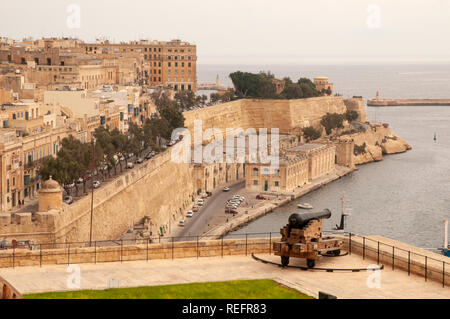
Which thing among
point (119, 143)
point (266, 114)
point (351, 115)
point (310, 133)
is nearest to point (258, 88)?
point (266, 114)

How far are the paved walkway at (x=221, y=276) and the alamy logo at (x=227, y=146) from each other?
29112 millimetres

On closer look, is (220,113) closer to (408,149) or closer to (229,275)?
(408,149)

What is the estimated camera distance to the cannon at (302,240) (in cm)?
1725

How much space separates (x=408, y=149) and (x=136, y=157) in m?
43.3

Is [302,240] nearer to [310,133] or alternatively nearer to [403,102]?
[310,133]

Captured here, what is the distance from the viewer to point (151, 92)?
69375 mm

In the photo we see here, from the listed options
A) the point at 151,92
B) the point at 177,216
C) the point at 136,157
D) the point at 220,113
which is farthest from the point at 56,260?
the point at 220,113

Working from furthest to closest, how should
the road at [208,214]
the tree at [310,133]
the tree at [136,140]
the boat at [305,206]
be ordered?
1. the tree at [310,133]
2. the boat at [305,206]
3. the tree at [136,140]
4. the road at [208,214]

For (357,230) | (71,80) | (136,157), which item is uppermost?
(71,80)

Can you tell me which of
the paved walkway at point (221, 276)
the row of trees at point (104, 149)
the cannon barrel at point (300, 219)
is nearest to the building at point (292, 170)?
the row of trees at point (104, 149)

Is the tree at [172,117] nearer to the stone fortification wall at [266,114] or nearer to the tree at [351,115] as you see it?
the stone fortification wall at [266,114]

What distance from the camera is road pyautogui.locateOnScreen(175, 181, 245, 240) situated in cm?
4178

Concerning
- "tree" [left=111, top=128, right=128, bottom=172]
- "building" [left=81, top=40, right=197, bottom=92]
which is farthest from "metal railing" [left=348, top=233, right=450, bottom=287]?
"building" [left=81, top=40, right=197, bottom=92]

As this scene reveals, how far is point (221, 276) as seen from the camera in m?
17.0
